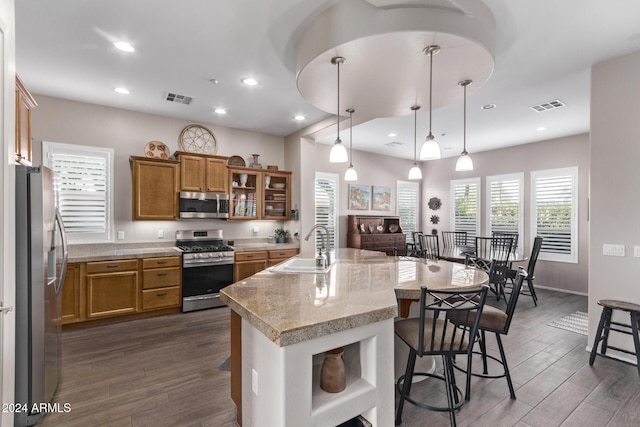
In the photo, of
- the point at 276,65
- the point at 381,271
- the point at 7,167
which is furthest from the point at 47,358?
→ the point at 276,65

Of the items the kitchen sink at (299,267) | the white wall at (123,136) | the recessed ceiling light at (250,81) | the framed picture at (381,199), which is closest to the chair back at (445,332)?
the kitchen sink at (299,267)

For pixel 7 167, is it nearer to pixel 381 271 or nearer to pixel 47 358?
pixel 47 358

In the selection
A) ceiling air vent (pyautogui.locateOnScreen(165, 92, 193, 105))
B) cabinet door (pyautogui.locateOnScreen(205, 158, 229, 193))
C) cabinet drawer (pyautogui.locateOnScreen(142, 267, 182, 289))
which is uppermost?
ceiling air vent (pyautogui.locateOnScreen(165, 92, 193, 105))

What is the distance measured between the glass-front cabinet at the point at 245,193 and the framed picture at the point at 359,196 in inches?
96.2

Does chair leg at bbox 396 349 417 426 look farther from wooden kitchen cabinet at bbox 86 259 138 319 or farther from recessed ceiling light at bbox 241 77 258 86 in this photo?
wooden kitchen cabinet at bbox 86 259 138 319

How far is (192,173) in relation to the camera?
4684 millimetres

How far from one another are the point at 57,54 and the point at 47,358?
8.92 ft

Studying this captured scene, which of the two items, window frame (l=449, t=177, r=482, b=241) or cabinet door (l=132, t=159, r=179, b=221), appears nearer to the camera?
cabinet door (l=132, t=159, r=179, b=221)

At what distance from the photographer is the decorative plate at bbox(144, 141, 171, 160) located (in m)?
4.59

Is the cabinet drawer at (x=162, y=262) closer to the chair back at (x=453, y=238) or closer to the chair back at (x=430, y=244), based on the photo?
the chair back at (x=430, y=244)

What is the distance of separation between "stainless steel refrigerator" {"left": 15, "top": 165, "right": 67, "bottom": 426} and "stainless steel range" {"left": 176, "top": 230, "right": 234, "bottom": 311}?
2.17m

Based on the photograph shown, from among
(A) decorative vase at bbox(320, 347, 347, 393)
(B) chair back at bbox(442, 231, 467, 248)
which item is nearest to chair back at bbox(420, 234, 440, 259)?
(B) chair back at bbox(442, 231, 467, 248)

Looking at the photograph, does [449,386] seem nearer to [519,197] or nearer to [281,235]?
[281,235]

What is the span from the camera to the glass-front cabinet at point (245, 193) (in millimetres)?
5117
